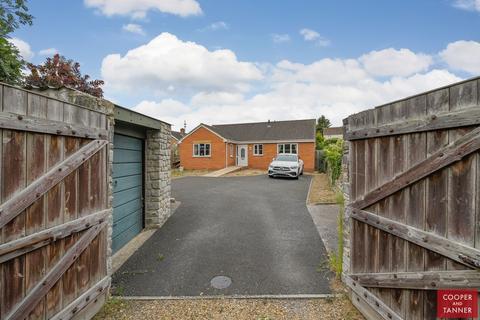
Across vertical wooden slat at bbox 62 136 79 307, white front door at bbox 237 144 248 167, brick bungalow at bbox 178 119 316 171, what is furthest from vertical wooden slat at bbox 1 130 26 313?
white front door at bbox 237 144 248 167

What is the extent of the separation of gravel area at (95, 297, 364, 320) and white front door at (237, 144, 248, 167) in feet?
73.6

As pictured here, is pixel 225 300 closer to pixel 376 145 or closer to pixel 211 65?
pixel 376 145

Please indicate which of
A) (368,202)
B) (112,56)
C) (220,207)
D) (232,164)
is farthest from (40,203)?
(232,164)

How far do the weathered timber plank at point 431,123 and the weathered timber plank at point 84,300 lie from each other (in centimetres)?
416

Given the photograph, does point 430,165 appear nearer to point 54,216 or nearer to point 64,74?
point 54,216

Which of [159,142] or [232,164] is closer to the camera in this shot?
[159,142]

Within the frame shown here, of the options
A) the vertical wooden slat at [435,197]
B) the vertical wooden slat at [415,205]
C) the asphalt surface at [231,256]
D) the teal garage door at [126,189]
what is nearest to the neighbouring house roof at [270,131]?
the asphalt surface at [231,256]

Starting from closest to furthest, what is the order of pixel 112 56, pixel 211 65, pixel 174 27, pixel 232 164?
1. pixel 174 27
2. pixel 112 56
3. pixel 211 65
4. pixel 232 164

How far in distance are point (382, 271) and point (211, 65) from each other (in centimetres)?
1748

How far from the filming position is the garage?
5.18 m

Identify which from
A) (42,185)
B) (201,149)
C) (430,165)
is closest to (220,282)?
(42,185)

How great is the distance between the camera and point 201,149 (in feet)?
79.4

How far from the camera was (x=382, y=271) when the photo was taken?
2.88 metres

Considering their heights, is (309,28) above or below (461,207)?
above
